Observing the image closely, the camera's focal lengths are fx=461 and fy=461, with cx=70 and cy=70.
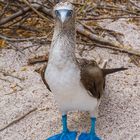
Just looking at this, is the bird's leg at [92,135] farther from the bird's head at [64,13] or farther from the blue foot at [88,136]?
the bird's head at [64,13]

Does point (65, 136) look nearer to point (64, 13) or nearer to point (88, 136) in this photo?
point (88, 136)

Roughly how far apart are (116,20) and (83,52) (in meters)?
0.59

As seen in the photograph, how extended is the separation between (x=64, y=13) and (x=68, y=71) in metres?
0.28

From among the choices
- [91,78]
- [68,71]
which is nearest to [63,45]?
[68,71]

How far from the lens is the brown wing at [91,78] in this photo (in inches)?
88.0

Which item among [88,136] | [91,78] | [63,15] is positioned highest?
[63,15]

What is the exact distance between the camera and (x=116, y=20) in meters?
3.74

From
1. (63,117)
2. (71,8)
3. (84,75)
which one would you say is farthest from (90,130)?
(71,8)

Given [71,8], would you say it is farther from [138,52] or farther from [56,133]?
[138,52]

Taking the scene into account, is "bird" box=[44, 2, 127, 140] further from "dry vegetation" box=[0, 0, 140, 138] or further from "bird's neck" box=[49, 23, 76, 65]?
"dry vegetation" box=[0, 0, 140, 138]

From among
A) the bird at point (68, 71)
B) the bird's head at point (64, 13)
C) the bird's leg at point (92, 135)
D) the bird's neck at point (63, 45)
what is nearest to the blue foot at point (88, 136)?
the bird's leg at point (92, 135)

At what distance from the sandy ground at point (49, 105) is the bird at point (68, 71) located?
29 cm

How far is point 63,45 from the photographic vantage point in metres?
2.15

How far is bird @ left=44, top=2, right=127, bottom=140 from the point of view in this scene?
2098 millimetres
